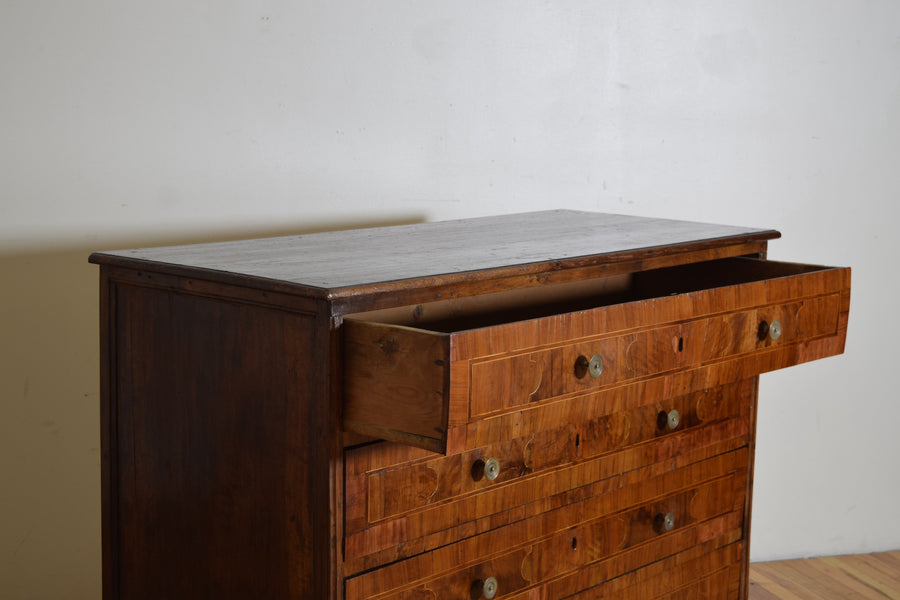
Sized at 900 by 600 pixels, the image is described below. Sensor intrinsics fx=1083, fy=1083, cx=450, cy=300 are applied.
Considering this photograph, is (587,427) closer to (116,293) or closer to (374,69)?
(116,293)

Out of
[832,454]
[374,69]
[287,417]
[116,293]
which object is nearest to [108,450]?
[116,293]

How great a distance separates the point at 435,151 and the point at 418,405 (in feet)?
4.03

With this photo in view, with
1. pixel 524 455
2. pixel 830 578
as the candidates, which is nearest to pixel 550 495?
pixel 524 455

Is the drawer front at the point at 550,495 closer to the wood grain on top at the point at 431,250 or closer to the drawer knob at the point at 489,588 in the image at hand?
the drawer knob at the point at 489,588

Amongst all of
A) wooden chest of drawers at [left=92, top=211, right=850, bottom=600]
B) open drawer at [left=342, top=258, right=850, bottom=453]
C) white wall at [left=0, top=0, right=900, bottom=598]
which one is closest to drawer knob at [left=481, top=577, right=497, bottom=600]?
wooden chest of drawers at [left=92, top=211, right=850, bottom=600]

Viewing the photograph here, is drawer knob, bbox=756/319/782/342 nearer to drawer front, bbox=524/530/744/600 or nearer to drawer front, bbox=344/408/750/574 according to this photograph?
drawer front, bbox=344/408/750/574

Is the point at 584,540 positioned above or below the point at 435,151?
below

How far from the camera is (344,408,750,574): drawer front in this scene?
1551 mm

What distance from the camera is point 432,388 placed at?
4.44 ft

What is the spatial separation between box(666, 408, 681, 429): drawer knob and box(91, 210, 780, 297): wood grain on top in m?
0.31

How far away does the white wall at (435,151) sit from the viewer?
2.04m

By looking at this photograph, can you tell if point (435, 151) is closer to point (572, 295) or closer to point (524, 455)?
point (572, 295)

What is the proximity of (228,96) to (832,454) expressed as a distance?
206cm

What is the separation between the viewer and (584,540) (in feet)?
6.31
